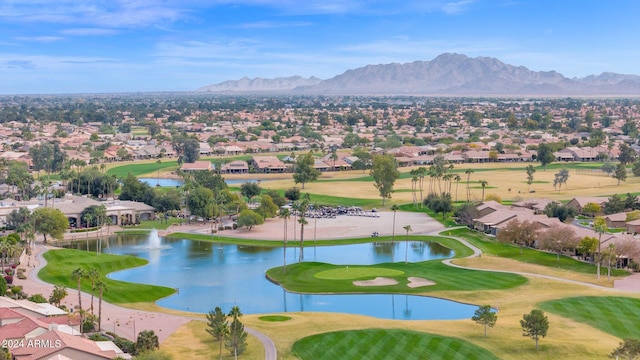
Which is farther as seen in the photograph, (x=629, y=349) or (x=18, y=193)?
(x=18, y=193)

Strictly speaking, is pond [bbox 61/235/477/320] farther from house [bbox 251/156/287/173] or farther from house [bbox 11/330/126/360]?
house [bbox 251/156/287/173]

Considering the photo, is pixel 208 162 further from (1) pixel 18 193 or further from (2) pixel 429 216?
(2) pixel 429 216

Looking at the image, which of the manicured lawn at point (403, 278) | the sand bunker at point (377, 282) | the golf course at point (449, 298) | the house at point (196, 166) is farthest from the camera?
the house at point (196, 166)

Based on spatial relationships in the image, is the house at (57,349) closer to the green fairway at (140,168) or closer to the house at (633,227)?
the house at (633,227)

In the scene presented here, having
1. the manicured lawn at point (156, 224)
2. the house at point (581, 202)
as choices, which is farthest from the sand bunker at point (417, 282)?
the manicured lawn at point (156, 224)

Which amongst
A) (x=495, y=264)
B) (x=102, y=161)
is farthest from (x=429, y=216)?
(x=102, y=161)

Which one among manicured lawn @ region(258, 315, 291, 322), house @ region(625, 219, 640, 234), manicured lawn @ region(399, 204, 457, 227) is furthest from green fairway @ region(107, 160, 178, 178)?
manicured lawn @ region(258, 315, 291, 322)

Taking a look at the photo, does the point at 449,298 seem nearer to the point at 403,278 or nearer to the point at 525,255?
the point at 403,278

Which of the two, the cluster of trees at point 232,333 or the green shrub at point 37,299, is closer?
the cluster of trees at point 232,333
